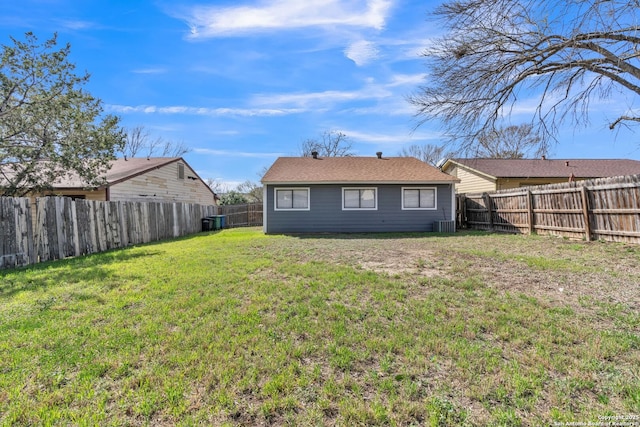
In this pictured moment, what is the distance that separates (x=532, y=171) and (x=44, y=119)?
900 inches

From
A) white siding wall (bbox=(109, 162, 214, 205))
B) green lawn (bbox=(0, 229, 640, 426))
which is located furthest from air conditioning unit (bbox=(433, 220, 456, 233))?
white siding wall (bbox=(109, 162, 214, 205))

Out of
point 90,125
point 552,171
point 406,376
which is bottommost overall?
point 406,376

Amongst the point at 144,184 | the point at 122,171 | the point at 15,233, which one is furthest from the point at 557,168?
the point at 122,171

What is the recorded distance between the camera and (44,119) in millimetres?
10078

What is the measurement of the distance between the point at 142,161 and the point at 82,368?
758 inches

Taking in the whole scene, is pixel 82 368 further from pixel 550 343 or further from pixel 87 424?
pixel 550 343

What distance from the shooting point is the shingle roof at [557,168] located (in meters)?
17.8

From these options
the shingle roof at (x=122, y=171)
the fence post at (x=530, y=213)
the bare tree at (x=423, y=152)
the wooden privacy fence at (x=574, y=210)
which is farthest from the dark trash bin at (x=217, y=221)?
the bare tree at (x=423, y=152)

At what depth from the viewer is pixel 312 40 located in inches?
346

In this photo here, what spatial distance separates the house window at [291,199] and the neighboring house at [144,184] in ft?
23.3

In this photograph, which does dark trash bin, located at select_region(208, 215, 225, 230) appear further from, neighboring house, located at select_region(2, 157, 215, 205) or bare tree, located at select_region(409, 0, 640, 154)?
bare tree, located at select_region(409, 0, 640, 154)

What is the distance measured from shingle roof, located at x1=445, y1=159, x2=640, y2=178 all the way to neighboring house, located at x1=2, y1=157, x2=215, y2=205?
16.7 metres

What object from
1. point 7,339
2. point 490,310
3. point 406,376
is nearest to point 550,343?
point 490,310

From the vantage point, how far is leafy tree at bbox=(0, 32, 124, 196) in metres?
9.27
